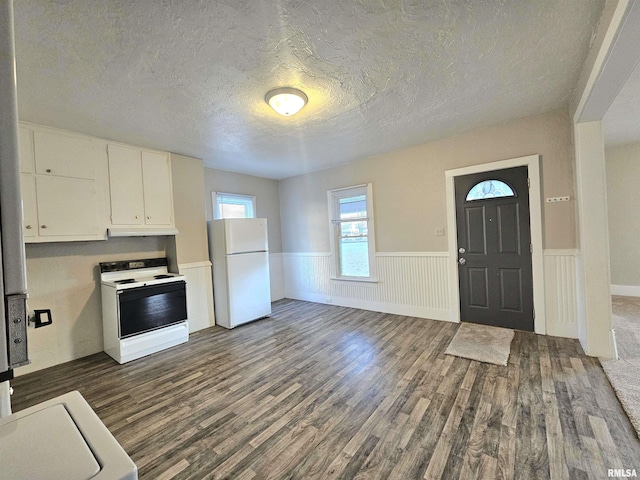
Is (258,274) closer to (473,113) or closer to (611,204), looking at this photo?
(473,113)

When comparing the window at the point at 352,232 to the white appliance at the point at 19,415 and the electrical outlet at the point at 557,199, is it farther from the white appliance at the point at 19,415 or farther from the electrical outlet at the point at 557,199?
the white appliance at the point at 19,415

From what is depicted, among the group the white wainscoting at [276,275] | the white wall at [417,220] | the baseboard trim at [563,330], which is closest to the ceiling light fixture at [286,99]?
the white wall at [417,220]

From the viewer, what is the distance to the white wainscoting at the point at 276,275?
5480 millimetres

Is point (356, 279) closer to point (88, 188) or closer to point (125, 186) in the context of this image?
point (125, 186)

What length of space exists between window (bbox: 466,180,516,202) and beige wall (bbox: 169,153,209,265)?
3780mm

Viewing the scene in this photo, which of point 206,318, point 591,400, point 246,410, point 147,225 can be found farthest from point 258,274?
point 591,400

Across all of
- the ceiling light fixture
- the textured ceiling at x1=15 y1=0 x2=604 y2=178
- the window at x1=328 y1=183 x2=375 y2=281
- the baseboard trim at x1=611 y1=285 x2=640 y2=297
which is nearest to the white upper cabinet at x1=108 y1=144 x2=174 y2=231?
the textured ceiling at x1=15 y1=0 x2=604 y2=178

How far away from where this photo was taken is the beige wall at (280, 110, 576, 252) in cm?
300

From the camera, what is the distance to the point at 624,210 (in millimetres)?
4328

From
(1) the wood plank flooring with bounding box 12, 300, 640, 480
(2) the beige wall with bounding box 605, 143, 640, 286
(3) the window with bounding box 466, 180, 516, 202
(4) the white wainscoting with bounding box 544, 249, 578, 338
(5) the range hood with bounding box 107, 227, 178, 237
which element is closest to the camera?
(1) the wood plank flooring with bounding box 12, 300, 640, 480

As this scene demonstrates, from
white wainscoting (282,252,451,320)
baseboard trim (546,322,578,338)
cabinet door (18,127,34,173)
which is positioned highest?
cabinet door (18,127,34,173)

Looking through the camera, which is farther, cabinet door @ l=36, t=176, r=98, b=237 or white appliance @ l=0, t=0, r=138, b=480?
cabinet door @ l=36, t=176, r=98, b=237

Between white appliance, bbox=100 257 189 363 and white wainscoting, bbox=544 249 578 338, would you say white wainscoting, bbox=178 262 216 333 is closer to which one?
white appliance, bbox=100 257 189 363

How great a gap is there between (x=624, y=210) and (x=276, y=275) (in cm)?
603
